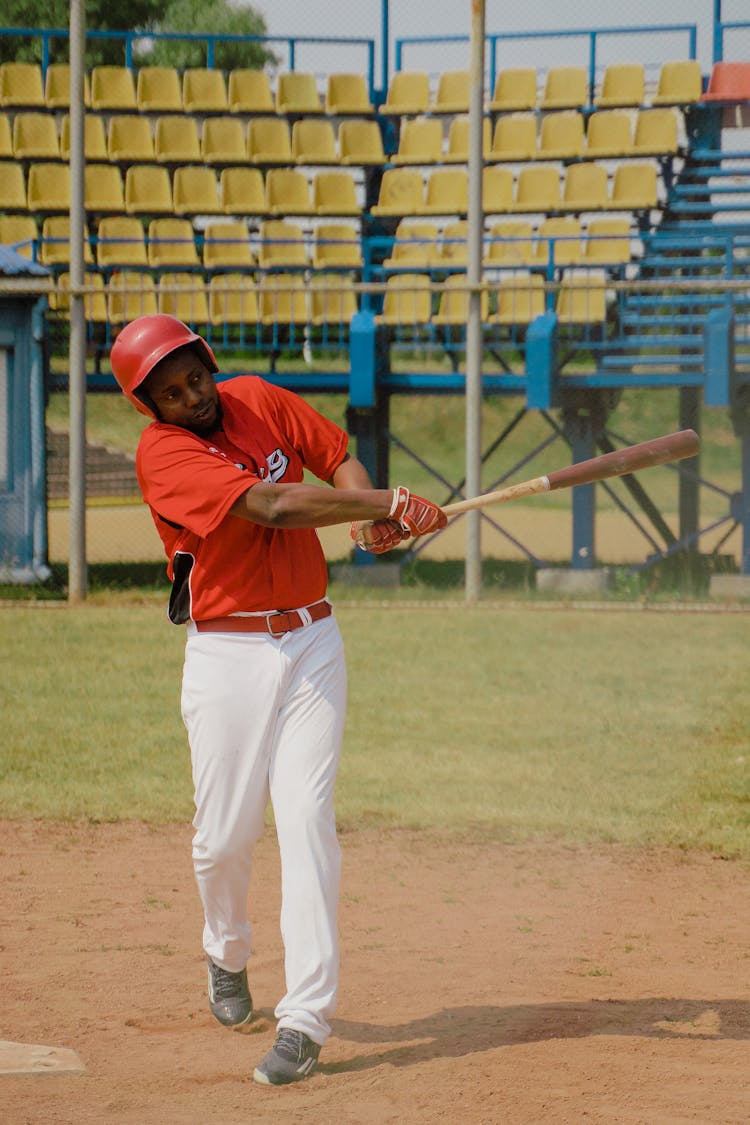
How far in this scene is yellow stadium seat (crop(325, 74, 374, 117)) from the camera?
16.9 metres

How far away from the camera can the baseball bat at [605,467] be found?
4023mm

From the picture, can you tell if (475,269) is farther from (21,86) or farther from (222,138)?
(21,86)

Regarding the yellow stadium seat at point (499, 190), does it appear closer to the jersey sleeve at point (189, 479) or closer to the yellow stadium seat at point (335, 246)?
the yellow stadium seat at point (335, 246)

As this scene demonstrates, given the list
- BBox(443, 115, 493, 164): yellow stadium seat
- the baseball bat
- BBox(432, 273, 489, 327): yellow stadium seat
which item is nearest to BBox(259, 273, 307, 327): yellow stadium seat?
BBox(432, 273, 489, 327): yellow stadium seat

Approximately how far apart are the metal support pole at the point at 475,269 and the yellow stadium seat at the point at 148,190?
582 centimetres

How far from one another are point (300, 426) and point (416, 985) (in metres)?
1.76

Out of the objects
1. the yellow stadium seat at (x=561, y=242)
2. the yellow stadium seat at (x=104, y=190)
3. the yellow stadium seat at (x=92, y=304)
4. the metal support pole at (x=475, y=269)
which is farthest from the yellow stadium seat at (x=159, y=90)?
the metal support pole at (x=475, y=269)

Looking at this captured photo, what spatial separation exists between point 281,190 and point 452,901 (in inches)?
489

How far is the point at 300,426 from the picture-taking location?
3.94m

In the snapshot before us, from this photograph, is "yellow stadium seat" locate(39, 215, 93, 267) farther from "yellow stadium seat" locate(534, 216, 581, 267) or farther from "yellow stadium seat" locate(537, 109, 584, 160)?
"yellow stadium seat" locate(537, 109, 584, 160)

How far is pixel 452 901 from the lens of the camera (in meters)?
5.27

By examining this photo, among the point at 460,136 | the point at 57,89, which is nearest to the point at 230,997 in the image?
the point at 460,136

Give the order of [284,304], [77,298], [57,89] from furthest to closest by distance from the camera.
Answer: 1. [57,89]
2. [284,304]
3. [77,298]

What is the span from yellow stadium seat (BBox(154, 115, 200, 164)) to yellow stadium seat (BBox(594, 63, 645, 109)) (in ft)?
15.4
